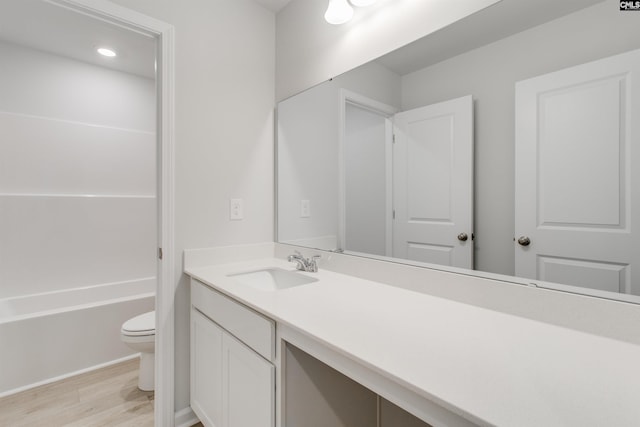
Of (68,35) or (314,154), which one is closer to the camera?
(314,154)

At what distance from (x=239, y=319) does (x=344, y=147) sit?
38.7 inches

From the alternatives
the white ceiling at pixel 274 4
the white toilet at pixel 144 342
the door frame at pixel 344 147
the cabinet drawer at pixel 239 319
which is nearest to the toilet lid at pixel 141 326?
the white toilet at pixel 144 342

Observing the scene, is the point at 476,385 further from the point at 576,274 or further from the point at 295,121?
the point at 295,121

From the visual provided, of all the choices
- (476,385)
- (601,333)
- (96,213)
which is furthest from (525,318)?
(96,213)

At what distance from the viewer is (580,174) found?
833 mm

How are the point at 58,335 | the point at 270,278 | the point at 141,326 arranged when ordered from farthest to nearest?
the point at 58,335 → the point at 141,326 → the point at 270,278

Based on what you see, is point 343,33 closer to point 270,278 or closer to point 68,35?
point 270,278

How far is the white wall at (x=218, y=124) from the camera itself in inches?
62.6

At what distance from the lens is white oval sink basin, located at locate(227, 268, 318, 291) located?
5.08 ft

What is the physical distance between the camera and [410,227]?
127 cm

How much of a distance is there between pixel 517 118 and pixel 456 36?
15.7 inches

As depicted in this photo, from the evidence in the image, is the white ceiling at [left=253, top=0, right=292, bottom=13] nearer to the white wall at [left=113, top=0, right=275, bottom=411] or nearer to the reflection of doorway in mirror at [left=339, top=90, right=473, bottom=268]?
the white wall at [left=113, top=0, right=275, bottom=411]

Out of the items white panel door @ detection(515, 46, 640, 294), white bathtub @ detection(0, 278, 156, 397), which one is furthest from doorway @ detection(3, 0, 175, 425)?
white panel door @ detection(515, 46, 640, 294)

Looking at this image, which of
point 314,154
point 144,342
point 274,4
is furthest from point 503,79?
point 144,342
